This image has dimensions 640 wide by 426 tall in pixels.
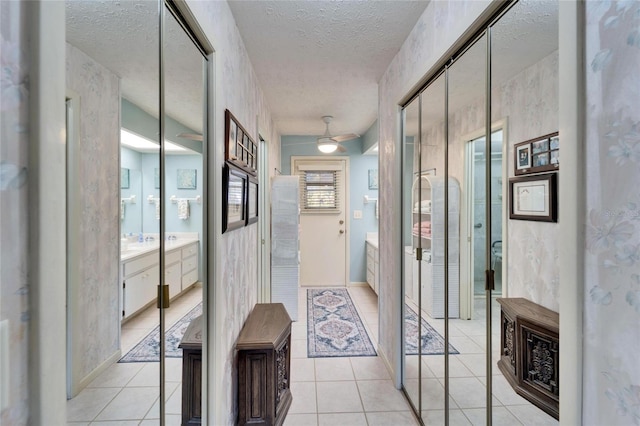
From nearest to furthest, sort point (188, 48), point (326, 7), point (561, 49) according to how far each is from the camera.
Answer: point (561, 49) → point (188, 48) → point (326, 7)

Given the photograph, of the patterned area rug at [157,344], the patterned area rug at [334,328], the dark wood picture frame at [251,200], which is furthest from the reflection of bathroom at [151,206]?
the patterned area rug at [334,328]

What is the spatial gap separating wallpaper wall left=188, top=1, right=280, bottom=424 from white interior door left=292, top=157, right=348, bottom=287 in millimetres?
2875

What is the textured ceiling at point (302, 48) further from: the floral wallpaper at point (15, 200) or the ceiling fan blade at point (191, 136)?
the floral wallpaper at point (15, 200)

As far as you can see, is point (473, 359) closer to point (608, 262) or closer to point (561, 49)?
point (608, 262)

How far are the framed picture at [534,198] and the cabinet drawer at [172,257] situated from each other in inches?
49.6

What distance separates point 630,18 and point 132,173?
1.26 m

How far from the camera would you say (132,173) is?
34.9 inches

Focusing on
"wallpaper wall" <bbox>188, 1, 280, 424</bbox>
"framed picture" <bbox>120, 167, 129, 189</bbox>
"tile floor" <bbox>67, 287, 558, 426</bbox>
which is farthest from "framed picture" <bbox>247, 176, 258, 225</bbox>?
"framed picture" <bbox>120, 167, 129, 189</bbox>

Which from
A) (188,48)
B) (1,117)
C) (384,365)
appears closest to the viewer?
(1,117)

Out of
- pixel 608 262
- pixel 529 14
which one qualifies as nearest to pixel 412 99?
pixel 529 14

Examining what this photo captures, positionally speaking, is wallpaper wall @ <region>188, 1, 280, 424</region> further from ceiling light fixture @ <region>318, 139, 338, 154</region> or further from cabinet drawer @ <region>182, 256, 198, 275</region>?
ceiling light fixture @ <region>318, 139, 338, 154</region>

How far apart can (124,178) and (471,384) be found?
164 centimetres

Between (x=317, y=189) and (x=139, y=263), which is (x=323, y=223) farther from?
(x=139, y=263)

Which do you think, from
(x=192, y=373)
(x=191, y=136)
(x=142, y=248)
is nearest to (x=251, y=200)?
(x=191, y=136)
